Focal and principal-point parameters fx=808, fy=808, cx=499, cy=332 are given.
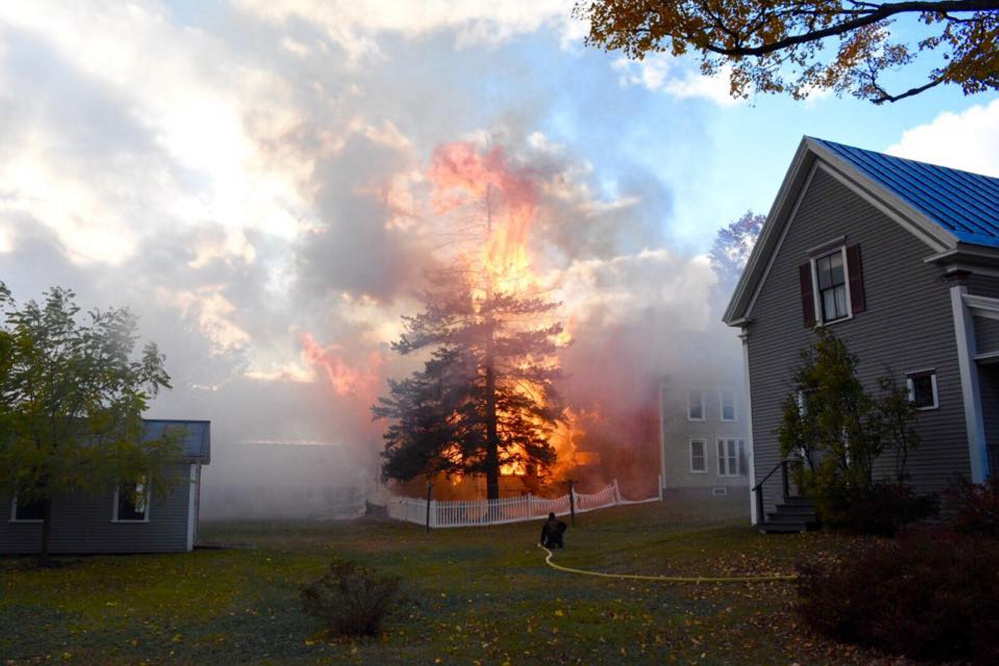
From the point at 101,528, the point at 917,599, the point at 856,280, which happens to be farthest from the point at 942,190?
the point at 101,528

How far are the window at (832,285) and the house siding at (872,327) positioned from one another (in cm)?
18

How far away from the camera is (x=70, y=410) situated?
1975cm

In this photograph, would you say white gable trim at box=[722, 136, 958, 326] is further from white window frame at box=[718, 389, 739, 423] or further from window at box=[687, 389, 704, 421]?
white window frame at box=[718, 389, 739, 423]

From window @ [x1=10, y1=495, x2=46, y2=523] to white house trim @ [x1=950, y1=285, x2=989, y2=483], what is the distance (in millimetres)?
23237

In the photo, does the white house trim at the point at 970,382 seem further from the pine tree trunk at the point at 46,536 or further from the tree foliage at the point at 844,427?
the pine tree trunk at the point at 46,536

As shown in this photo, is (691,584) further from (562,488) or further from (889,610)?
(562,488)

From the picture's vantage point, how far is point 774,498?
67.6 feet

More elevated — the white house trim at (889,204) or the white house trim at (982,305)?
the white house trim at (889,204)

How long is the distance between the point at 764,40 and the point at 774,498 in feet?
43.0

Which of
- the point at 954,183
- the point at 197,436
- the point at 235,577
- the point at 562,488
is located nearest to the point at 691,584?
the point at 235,577

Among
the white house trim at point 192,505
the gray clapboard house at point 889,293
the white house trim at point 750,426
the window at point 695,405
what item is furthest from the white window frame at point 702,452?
the white house trim at point 192,505

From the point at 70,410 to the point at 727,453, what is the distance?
31.4m

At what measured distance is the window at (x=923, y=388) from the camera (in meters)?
16.7

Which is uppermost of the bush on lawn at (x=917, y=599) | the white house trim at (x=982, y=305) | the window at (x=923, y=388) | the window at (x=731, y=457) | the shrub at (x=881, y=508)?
the white house trim at (x=982, y=305)
